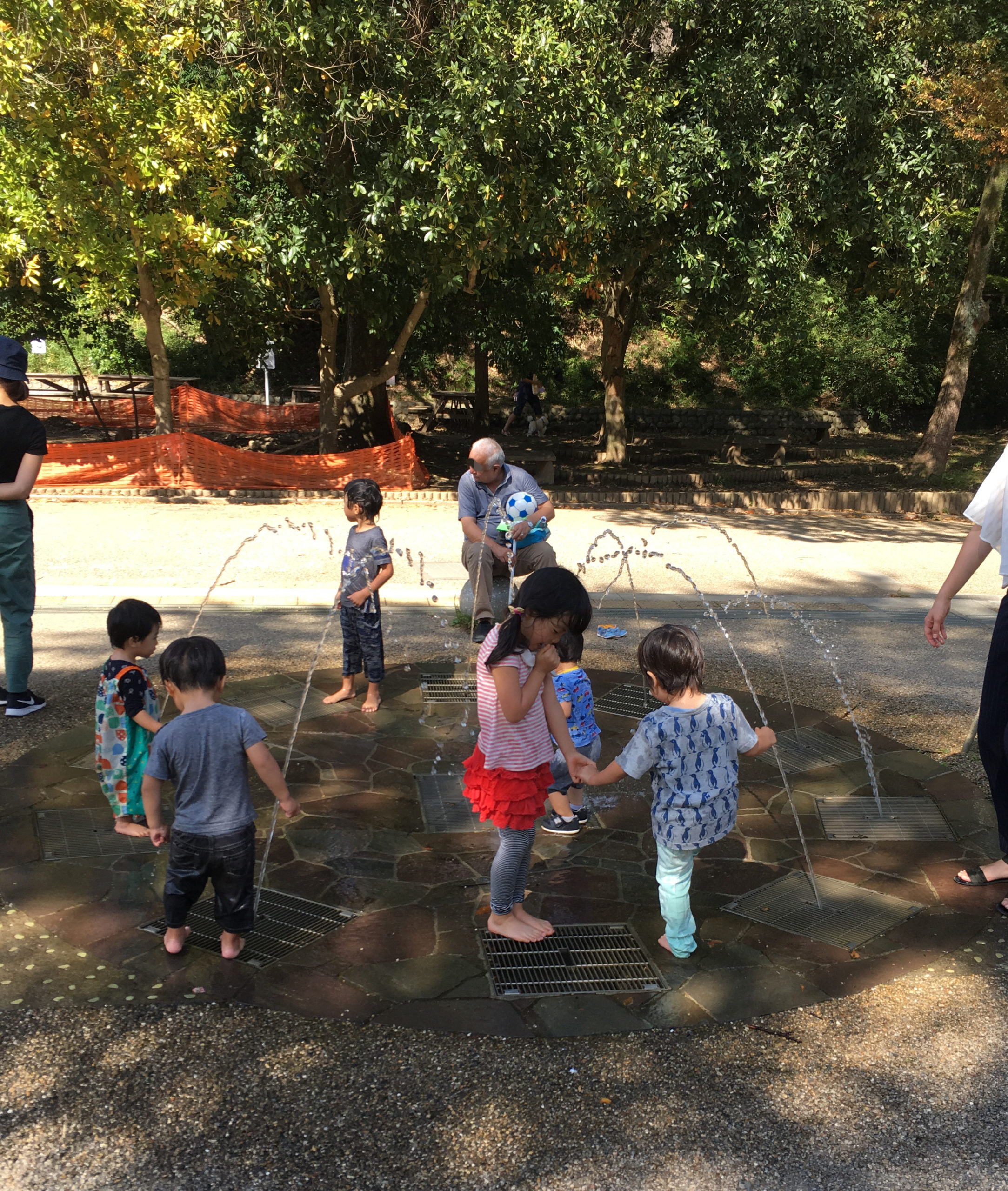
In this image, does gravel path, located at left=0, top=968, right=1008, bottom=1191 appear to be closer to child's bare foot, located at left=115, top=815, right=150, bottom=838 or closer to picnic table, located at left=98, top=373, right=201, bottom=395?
child's bare foot, located at left=115, top=815, right=150, bottom=838

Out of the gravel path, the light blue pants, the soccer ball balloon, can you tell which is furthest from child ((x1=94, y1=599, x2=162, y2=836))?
the soccer ball balloon

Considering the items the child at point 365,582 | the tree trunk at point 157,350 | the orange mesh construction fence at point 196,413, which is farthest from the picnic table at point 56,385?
the child at point 365,582

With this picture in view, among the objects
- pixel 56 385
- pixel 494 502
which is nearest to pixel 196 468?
pixel 494 502

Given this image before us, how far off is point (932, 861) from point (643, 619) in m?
4.07

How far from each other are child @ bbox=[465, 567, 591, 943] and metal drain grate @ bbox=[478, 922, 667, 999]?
69mm

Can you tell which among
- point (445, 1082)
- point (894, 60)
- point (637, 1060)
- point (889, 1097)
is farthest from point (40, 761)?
point (894, 60)

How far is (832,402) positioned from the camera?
91.6 feet

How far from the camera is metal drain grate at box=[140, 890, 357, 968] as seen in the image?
3.91 meters

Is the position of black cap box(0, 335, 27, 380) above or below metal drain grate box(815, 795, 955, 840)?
above

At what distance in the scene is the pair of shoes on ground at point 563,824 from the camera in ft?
16.3

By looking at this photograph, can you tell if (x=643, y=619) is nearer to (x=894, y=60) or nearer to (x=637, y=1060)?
(x=637, y=1060)

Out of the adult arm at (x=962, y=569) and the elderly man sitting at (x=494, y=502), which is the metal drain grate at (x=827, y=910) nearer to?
the adult arm at (x=962, y=569)

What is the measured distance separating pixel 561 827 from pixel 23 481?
332 centimetres

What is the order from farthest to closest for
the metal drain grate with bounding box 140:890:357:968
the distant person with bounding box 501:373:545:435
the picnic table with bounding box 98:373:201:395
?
the picnic table with bounding box 98:373:201:395 → the distant person with bounding box 501:373:545:435 → the metal drain grate with bounding box 140:890:357:968
